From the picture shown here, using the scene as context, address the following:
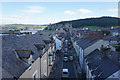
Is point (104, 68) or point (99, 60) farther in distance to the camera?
point (99, 60)

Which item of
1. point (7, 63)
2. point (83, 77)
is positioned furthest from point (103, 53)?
point (7, 63)

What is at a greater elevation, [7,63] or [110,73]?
[7,63]

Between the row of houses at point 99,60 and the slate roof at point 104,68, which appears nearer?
the slate roof at point 104,68

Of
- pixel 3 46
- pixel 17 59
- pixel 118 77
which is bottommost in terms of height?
pixel 118 77

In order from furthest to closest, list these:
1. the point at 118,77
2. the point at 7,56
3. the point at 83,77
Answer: the point at 83,77, the point at 118,77, the point at 7,56

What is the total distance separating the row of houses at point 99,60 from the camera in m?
13.9

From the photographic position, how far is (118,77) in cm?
1266

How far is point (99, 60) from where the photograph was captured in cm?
1923

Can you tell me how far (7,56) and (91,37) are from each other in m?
24.3

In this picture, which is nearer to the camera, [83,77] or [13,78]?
[13,78]

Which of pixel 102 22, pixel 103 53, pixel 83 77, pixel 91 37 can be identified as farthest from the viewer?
pixel 102 22

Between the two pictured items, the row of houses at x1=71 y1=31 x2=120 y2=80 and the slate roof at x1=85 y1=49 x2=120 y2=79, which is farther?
the row of houses at x1=71 y1=31 x2=120 y2=80

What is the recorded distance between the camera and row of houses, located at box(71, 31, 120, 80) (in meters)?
13.9

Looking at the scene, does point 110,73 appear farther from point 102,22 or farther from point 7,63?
Result: point 102,22
